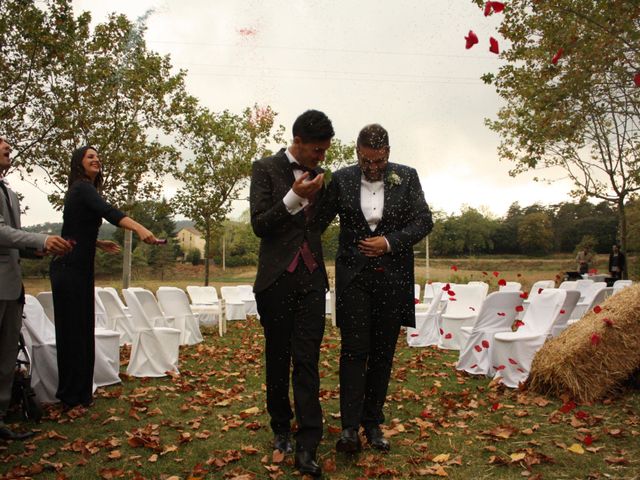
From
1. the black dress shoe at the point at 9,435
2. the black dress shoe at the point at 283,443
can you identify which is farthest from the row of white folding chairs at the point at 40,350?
the black dress shoe at the point at 283,443

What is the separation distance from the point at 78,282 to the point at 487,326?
5.16 meters

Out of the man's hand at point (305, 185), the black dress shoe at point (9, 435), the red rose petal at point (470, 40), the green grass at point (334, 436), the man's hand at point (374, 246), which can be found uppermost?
the red rose petal at point (470, 40)

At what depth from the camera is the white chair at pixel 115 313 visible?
33.3 feet

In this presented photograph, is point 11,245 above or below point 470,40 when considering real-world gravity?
below

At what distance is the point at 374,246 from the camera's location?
4.15 m

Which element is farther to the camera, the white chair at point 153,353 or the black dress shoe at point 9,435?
the white chair at point 153,353

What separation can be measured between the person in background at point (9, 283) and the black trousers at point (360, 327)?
2.18m

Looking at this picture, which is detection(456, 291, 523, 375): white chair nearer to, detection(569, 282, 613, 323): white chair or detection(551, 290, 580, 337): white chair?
detection(551, 290, 580, 337): white chair

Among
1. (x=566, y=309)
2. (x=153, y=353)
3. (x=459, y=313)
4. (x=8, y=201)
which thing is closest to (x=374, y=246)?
(x=8, y=201)

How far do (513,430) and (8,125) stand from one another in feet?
42.2

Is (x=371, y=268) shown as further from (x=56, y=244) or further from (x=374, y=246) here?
(x=56, y=244)

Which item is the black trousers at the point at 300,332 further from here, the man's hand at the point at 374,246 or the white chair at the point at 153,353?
the white chair at the point at 153,353

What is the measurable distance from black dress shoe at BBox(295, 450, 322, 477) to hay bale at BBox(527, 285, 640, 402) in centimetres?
329

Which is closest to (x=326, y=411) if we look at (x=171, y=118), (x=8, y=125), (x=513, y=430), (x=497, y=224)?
(x=513, y=430)
